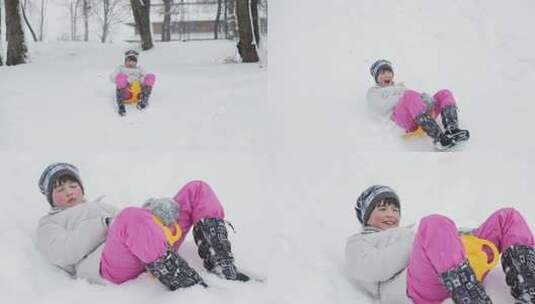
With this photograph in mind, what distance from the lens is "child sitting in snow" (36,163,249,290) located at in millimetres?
1992

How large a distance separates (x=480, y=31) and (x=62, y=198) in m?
4.41

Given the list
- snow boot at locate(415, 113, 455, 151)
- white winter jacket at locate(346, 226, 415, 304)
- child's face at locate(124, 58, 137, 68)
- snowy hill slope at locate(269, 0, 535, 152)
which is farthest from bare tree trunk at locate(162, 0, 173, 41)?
white winter jacket at locate(346, 226, 415, 304)

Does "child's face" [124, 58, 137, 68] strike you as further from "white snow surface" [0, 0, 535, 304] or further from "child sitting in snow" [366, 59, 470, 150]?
"child sitting in snow" [366, 59, 470, 150]

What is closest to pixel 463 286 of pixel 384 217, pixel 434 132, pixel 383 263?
pixel 383 263

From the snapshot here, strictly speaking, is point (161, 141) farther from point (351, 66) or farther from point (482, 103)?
point (482, 103)

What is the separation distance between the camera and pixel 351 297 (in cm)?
213

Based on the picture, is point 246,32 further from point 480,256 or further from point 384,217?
point 480,256

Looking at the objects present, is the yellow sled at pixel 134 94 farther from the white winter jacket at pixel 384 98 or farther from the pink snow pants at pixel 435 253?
the pink snow pants at pixel 435 253

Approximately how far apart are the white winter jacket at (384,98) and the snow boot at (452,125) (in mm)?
505

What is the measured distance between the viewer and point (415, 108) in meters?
3.53

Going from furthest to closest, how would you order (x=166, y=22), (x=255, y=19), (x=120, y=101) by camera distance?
1. (x=166, y=22)
2. (x=255, y=19)
3. (x=120, y=101)

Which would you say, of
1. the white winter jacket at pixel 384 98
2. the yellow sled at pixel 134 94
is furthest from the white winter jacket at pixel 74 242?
the yellow sled at pixel 134 94

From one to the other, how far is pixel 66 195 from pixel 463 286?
70.9 inches

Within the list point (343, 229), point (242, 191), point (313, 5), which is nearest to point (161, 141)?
point (242, 191)
